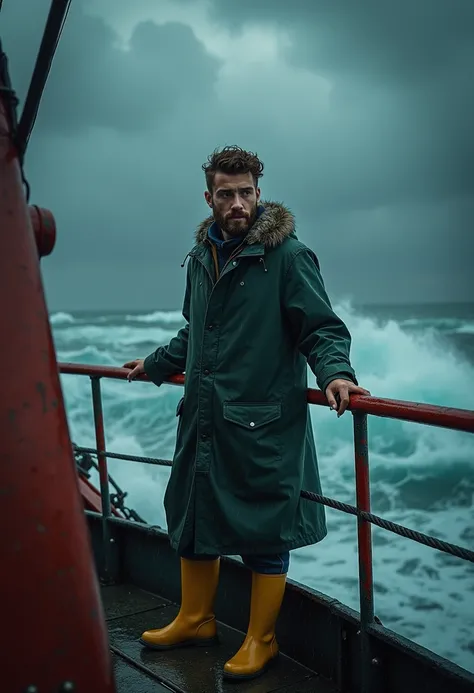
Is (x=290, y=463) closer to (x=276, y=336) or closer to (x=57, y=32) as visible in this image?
(x=276, y=336)

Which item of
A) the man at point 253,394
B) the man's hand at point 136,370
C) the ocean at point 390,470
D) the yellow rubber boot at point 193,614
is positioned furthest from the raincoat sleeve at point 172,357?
the ocean at point 390,470

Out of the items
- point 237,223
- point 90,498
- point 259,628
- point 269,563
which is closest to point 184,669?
point 259,628

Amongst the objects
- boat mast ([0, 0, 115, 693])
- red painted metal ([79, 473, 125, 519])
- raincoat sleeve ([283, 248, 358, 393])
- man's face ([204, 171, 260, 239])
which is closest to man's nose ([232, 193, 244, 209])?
man's face ([204, 171, 260, 239])

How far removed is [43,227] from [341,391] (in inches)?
42.5

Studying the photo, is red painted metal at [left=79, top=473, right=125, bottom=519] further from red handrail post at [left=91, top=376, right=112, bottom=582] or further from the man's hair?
the man's hair

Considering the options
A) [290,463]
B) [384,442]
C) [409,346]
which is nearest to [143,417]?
[384,442]

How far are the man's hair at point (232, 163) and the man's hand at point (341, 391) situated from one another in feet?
2.78

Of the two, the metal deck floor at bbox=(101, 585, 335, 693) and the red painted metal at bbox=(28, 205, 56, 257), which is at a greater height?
Answer: the red painted metal at bbox=(28, 205, 56, 257)

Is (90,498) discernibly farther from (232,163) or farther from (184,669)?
(232,163)

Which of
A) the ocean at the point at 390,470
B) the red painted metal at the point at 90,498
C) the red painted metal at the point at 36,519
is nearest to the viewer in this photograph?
the red painted metal at the point at 36,519

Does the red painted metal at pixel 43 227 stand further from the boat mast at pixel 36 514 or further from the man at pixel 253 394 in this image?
the man at pixel 253 394

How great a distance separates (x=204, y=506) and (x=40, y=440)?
1320 mm

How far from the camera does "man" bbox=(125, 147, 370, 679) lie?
7.93 ft

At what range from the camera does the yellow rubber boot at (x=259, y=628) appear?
99.4 inches
